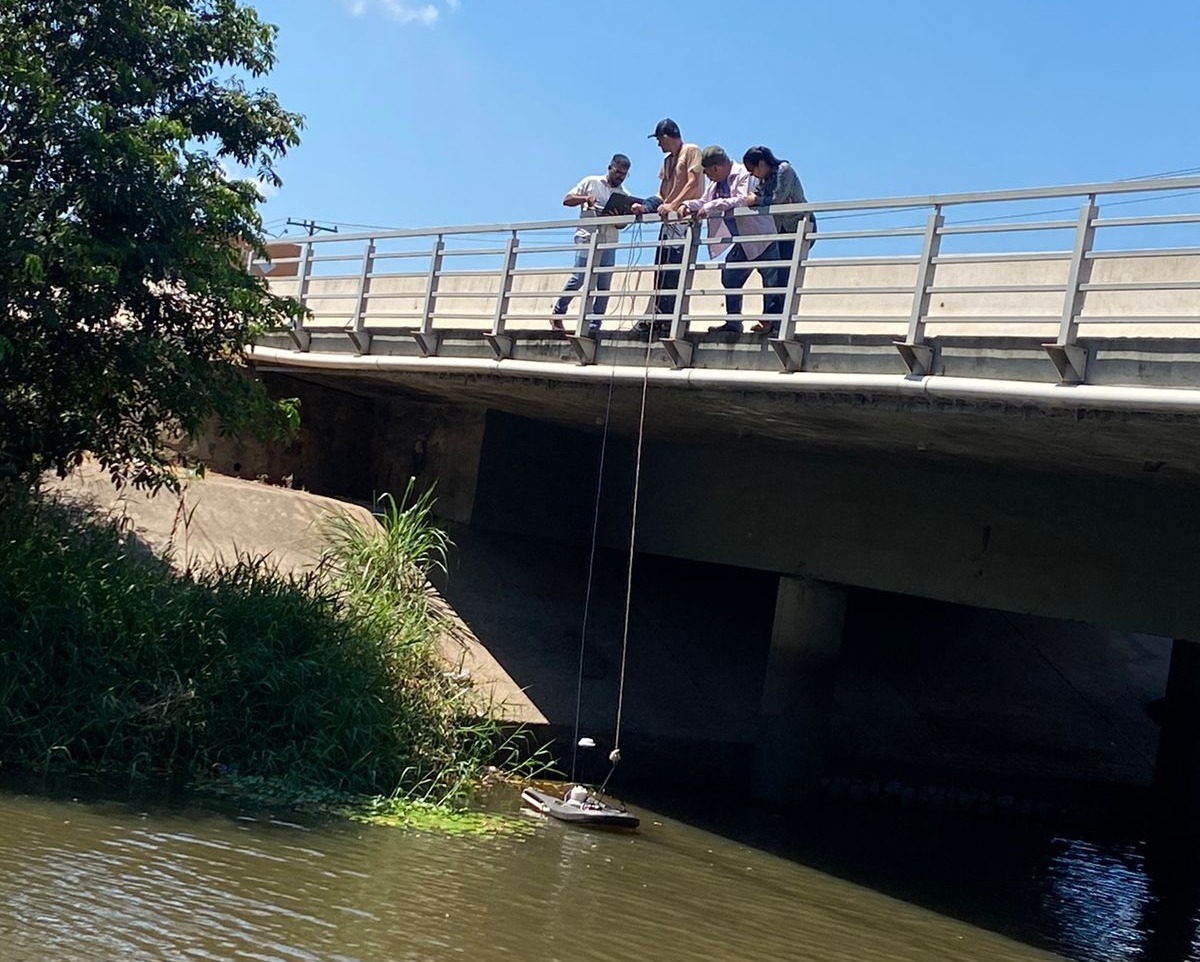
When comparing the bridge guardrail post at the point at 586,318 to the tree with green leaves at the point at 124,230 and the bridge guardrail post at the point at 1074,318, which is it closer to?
the tree with green leaves at the point at 124,230

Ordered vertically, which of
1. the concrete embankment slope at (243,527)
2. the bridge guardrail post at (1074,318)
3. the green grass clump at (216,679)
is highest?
the bridge guardrail post at (1074,318)

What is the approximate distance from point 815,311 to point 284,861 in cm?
845

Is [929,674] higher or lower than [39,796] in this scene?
higher

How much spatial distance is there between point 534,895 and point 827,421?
18.1ft

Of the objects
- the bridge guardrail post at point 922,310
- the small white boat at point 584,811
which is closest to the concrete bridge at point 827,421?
the bridge guardrail post at point 922,310

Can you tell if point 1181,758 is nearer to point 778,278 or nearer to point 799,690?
point 799,690

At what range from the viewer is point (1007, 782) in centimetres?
1841

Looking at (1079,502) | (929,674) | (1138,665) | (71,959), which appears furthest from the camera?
(1138,665)

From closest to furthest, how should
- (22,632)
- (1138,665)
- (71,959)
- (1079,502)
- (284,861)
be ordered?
(71,959)
(284,861)
(22,632)
(1079,502)
(1138,665)

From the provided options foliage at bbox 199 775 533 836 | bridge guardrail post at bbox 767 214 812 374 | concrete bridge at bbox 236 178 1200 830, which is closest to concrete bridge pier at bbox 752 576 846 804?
concrete bridge at bbox 236 178 1200 830

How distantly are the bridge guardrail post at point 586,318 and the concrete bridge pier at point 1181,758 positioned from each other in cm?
897

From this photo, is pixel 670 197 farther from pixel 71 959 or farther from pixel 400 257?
pixel 71 959

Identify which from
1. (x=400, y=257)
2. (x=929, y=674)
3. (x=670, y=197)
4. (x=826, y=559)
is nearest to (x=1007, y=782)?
(x=929, y=674)

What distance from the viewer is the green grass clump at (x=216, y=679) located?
12.3m
